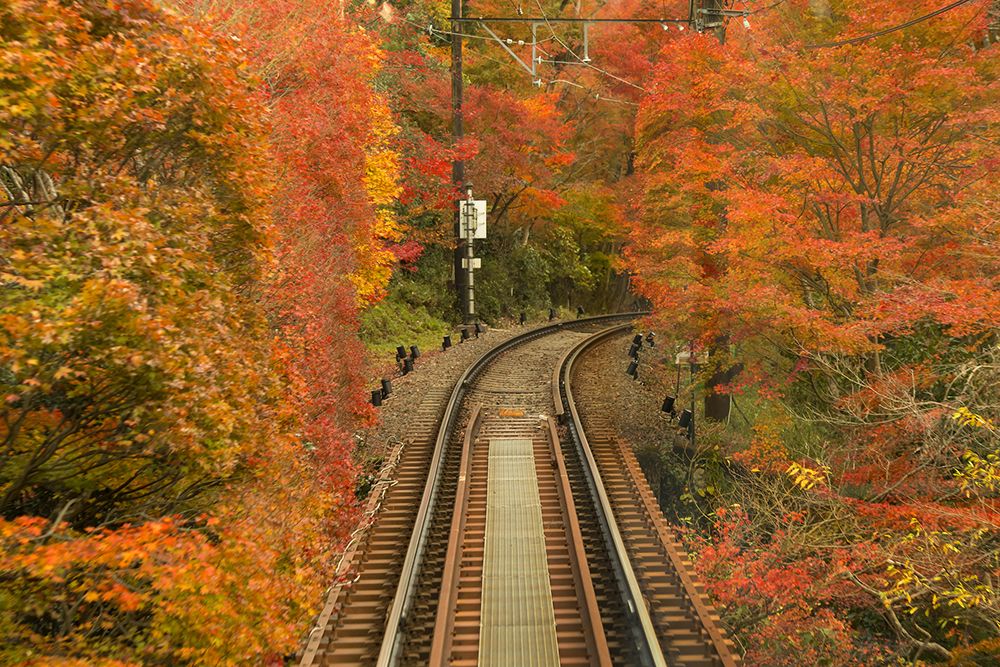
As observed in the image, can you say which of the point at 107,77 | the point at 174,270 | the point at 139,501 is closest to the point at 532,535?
the point at 139,501

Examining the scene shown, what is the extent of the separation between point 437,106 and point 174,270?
2139 cm

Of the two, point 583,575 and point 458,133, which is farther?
point 458,133

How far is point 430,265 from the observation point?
30141 mm

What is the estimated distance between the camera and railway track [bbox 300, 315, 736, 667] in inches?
268

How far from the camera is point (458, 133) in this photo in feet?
80.7

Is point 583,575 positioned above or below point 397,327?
below

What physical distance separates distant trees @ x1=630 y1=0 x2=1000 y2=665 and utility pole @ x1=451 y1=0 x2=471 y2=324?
37.5 feet

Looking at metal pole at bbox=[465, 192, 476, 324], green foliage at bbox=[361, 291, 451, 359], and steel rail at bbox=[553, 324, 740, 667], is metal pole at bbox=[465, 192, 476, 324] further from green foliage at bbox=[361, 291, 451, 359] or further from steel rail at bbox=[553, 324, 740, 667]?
steel rail at bbox=[553, 324, 740, 667]

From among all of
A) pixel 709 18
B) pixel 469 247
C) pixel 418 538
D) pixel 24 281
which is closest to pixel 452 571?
pixel 418 538

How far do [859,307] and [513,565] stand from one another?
280 inches

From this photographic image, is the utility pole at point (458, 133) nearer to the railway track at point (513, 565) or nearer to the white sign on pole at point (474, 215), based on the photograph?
the white sign on pole at point (474, 215)

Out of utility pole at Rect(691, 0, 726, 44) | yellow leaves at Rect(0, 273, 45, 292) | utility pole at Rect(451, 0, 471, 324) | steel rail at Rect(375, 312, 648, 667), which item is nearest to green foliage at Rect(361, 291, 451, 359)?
utility pole at Rect(451, 0, 471, 324)

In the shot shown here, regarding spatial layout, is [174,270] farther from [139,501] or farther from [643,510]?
[643,510]

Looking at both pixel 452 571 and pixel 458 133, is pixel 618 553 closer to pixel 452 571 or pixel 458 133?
pixel 452 571
